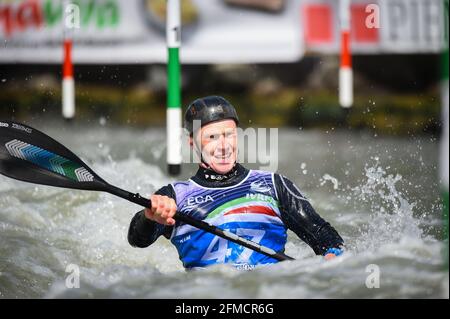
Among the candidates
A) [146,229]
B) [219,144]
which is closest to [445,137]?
[219,144]

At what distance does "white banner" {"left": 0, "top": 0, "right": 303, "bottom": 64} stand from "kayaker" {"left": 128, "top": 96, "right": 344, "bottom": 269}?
453 cm

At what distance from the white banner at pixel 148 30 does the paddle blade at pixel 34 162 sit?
4.30m

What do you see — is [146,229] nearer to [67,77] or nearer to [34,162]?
[34,162]

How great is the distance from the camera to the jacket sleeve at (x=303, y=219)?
366cm

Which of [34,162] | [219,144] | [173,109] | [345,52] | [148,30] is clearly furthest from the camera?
[148,30]

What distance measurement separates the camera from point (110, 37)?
8.27m

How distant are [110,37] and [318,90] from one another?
1.88m

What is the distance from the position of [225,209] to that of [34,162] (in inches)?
32.0

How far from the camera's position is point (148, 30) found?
829cm

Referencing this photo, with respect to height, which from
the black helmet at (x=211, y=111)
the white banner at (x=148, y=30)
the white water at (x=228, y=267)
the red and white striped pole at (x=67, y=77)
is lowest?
the white water at (x=228, y=267)

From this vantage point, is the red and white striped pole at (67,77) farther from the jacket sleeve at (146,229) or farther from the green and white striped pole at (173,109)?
the jacket sleeve at (146,229)

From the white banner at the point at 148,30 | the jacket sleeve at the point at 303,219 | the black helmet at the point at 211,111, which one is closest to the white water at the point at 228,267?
the jacket sleeve at the point at 303,219

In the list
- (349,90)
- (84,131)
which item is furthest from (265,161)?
(84,131)

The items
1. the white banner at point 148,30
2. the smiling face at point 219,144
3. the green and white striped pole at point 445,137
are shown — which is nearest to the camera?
the green and white striped pole at point 445,137
